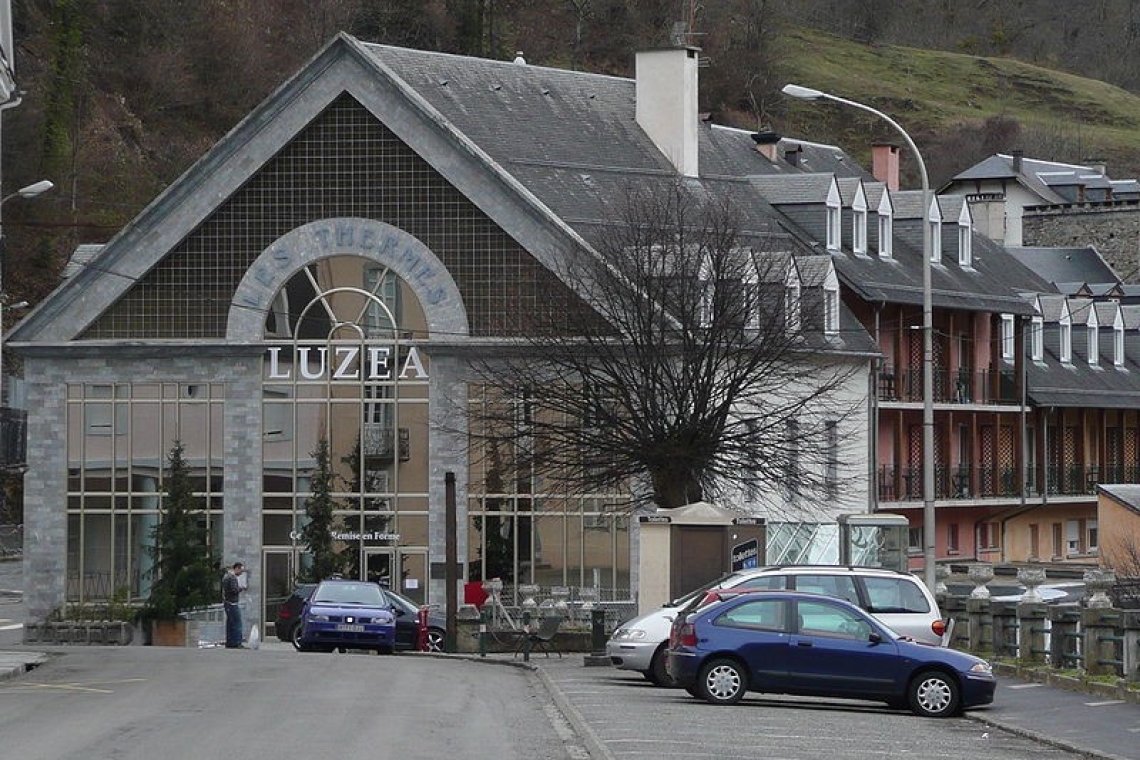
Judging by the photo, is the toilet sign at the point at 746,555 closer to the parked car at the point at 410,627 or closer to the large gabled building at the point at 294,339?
the parked car at the point at 410,627

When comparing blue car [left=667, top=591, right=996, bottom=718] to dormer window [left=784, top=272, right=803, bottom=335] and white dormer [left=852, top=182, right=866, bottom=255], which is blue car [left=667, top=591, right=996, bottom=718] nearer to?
dormer window [left=784, top=272, right=803, bottom=335]

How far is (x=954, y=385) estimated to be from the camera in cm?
6588

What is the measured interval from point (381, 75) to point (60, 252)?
25015mm

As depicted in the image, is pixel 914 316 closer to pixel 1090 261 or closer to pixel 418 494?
pixel 418 494

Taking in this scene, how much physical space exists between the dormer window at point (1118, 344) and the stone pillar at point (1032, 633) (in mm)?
44180

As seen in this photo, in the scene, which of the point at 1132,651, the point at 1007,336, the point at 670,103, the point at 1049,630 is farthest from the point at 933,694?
the point at 1007,336

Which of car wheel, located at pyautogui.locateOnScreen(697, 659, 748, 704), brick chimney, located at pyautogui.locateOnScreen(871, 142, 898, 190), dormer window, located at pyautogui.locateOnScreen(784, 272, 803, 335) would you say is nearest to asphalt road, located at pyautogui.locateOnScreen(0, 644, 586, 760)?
car wheel, located at pyautogui.locateOnScreen(697, 659, 748, 704)

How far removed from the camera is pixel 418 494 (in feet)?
177

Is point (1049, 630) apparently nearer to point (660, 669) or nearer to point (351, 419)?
point (660, 669)

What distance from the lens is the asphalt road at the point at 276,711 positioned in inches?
795

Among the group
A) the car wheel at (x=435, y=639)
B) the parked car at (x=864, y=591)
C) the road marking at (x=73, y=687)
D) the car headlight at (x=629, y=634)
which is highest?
the parked car at (x=864, y=591)

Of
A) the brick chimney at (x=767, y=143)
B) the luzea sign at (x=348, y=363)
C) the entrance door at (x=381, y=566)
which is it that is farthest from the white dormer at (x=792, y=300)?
the brick chimney at (x=767, y=143)

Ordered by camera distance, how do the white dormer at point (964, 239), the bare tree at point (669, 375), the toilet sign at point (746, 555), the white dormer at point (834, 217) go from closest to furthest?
the toilet sign at point (746, 555)
the bare tree at point (669, 375)
the white dormer at point (834, 217)
the white dormer at point (964, 239)

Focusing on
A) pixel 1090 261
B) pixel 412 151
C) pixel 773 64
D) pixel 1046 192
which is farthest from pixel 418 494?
pixel 773 64
